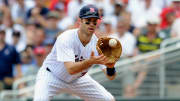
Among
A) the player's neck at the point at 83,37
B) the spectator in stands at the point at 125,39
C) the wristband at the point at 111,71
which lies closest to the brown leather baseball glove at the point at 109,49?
the wristband at the point at 111,71

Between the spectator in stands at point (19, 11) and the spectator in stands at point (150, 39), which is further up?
the spectator in stands at point (19, 11)

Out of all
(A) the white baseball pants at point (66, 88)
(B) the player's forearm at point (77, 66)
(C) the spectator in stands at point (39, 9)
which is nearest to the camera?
(B) the player's forearm at point (77, 66)

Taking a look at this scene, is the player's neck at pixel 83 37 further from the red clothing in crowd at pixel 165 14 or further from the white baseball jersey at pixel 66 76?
the red clothing in crowd at pixel 165 14

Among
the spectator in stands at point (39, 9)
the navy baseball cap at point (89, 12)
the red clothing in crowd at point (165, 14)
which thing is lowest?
the navy baseball cap at point (89, 12)

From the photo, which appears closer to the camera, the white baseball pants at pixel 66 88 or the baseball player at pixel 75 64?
the baseball player at pixel 75 64

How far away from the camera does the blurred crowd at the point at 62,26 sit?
10055 millimetres

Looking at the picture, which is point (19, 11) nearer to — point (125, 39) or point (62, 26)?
point (62, 26)

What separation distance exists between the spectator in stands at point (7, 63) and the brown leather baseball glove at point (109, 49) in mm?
4526

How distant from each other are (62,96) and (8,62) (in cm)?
138

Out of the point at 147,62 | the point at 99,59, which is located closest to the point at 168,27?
the point at 147,62

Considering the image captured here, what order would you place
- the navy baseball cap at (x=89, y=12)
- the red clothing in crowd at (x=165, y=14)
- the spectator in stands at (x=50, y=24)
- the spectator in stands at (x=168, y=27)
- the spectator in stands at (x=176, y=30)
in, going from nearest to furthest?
the navy baseball cap at (x=89, y=12)
the spectator in stands at (x=176, y=30)
the spectator in stands at (x=168, y=27)
the spectator in stands at (x=50, y=24)
the red clothing in crowd at (x=165, y=14)

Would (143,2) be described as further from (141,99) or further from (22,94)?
(22,94)

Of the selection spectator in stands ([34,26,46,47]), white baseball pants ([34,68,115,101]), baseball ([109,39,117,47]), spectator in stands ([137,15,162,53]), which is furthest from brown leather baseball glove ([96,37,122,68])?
spectator in stands ([34,26,46,47])

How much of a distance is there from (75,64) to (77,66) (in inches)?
2.2
